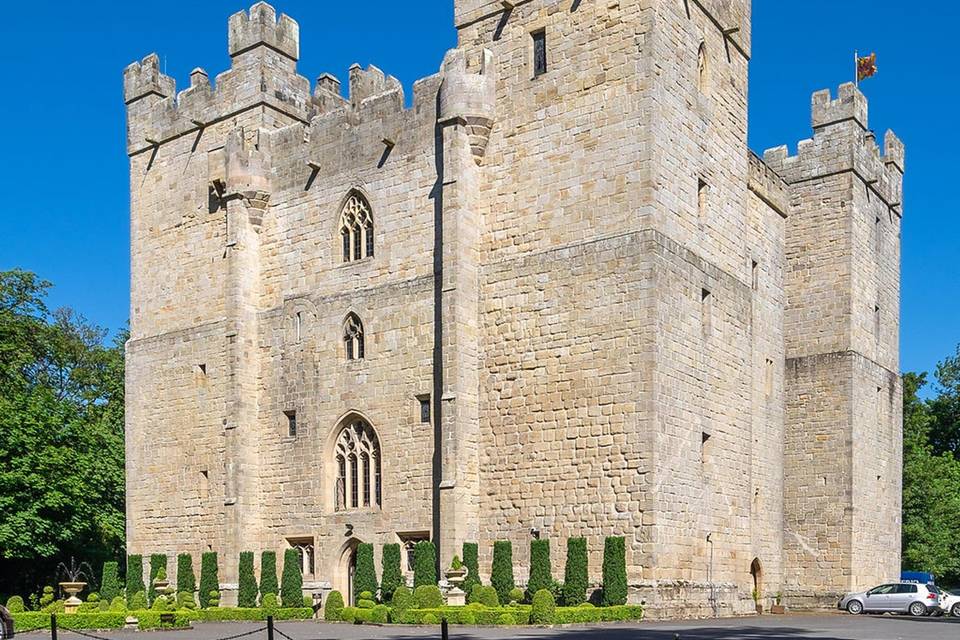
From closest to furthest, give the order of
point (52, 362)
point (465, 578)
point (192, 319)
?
point (465, 578)
point (192, 319)
point (52, 362)

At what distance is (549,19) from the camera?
27.5 m

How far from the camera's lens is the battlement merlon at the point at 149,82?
1378 inches

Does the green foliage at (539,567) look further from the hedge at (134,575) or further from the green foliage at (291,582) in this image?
the hedge at (134,575)

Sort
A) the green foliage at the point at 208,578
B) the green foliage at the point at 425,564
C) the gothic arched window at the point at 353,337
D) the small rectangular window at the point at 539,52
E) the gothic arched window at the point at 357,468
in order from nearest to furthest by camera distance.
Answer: the green foliage at the point at 425,564
the small rectangular window at the point at 539,52
the gothic arched window at the point at 357,468
the gothic arched window at the point at 353,337
the green foliage at the point at 208,578

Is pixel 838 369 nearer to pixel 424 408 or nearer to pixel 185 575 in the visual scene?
pixel 424 408

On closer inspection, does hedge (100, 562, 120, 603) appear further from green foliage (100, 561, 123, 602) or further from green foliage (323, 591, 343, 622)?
green foliage (323, 591, 343, 622)

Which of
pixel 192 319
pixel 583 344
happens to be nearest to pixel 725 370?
pixel 583 344

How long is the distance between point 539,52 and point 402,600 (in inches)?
484

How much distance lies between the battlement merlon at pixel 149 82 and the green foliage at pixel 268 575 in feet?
45.1

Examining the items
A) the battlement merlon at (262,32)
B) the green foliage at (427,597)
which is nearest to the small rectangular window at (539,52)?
the battlement merlon at (262,32)

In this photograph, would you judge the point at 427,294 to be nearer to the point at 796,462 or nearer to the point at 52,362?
the point at 796,462

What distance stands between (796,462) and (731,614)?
26.2ft

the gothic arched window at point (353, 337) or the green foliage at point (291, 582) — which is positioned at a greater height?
the gothic arched window at point (353, 337)

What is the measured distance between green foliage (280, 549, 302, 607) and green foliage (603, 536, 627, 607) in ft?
26.4
